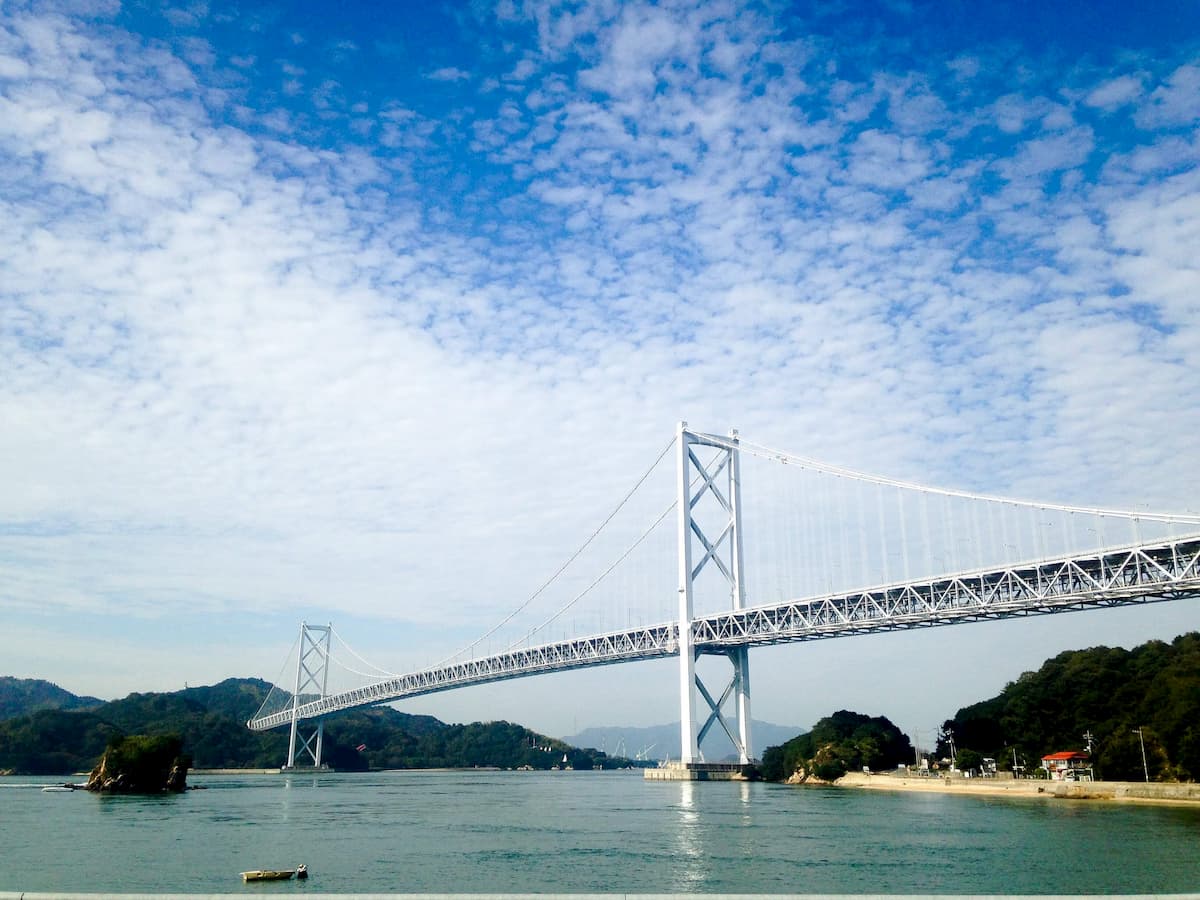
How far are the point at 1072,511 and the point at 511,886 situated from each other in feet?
89.7

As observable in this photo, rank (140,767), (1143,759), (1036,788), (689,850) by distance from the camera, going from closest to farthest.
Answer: (689,850) < (1143,759) < (1036,788) < (140,767)

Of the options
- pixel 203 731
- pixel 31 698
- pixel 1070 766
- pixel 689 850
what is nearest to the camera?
pixel 689 850

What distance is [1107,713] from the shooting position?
45.9m

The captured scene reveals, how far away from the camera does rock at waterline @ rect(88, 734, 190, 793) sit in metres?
48.8

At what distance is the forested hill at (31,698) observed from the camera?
131m

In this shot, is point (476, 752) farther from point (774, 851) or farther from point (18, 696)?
point (774, 851)

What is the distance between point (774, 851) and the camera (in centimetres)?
1928

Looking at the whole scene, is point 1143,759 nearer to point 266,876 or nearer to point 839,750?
point 839,750

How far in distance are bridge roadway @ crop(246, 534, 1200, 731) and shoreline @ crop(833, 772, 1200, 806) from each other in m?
6.17

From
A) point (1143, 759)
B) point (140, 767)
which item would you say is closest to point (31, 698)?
point (140, 767)

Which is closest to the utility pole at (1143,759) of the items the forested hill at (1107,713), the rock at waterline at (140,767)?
the forested hill at (1107,713)

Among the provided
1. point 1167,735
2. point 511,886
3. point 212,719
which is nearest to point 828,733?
point 1167,735

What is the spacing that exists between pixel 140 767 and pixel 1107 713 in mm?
46947

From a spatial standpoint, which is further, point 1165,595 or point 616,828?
point 1165,595
